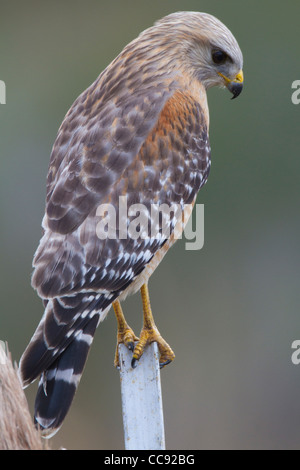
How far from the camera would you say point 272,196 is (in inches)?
326

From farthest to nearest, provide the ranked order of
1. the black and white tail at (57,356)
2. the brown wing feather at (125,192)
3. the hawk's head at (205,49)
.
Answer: the hawk's head at (205,49)
the brown wing feather at (125,192)
the black and white tail at (57,356)

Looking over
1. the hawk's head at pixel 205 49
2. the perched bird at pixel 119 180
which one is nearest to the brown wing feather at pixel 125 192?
the perched bird at pixel 119 180

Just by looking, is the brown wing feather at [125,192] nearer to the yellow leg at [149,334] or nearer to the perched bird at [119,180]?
the perched bird at [119,180]

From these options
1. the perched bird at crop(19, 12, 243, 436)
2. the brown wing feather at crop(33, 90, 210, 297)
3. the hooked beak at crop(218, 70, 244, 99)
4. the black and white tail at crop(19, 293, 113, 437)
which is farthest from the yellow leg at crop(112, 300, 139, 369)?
the hooked beak at crop(218, 70, 244, 99)

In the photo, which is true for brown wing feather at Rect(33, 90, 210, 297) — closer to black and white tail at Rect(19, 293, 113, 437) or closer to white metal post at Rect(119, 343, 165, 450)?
black and white tail at Rect(19, 293, 113, 437)

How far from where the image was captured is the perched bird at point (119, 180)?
2.98m

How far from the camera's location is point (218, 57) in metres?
3.70

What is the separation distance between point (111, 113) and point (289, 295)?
5.16m

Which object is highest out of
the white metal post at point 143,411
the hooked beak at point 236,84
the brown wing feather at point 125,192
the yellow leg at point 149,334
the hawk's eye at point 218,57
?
the hawk's eye at point 218,57

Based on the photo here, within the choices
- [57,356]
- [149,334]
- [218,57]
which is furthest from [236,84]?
[57,356]

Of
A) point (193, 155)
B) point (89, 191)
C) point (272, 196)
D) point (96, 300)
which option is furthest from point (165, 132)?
point (272, 196)

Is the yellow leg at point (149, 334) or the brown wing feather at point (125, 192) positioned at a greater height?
the brown wing feather at point (125, 192)

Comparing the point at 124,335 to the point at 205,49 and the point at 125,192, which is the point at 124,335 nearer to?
the point at 125,192

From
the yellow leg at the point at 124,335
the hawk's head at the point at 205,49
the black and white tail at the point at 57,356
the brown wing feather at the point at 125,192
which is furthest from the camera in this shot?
the hawk's head at the point at 205,49
